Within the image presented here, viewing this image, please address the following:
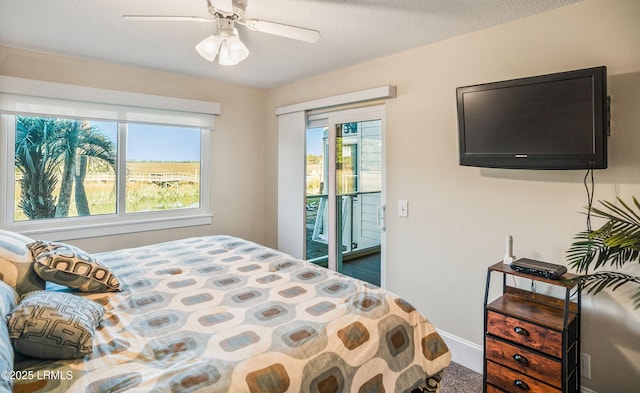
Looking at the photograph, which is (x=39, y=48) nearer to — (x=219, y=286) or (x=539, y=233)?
(x=219, y=286)

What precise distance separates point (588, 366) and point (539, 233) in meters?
0.77

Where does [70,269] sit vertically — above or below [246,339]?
above

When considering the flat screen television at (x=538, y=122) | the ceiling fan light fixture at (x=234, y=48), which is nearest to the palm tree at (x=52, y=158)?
the ceiling fan light fixture at (x=234, y=48)

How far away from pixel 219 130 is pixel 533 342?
3.34 meters

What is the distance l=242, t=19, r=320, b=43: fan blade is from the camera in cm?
175

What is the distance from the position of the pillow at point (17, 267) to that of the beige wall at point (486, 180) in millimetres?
2349

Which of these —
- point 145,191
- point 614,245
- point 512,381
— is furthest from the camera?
point 145,191

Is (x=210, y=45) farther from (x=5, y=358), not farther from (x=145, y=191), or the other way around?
(x=145, y=191)

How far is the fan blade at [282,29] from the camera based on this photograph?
1.75m

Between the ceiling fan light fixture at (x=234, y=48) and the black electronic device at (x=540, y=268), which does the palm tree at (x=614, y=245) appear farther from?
the ceiling fan light fixture at (x=234, y=48)

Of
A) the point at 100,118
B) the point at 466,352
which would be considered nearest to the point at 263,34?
the point at 100,118

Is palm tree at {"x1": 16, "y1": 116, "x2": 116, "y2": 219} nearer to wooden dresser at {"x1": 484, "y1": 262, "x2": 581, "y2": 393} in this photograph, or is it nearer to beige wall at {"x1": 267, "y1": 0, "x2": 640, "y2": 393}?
beige wall at {"x1": 267, "y1": 0, "x2": 640, "y2": 393}

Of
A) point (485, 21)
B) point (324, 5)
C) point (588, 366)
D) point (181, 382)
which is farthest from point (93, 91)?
point (588, 366)

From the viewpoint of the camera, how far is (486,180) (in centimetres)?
236
